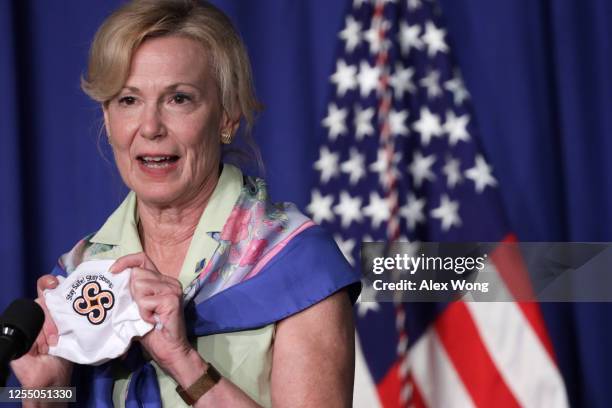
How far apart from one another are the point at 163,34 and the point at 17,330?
64 cm

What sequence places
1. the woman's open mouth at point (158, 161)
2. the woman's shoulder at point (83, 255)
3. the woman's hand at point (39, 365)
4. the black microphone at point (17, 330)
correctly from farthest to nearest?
the woman's shoulder at point (83, 255) < the woman's open mouth at point (158, 161) < the woman's hand at point (39, 365) < the black microphone at point (17, 330)

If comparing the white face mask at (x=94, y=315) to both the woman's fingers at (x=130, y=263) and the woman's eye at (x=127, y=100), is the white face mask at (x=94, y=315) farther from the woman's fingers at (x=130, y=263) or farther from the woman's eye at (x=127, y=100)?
the woman's eye at (x=127, y=100)

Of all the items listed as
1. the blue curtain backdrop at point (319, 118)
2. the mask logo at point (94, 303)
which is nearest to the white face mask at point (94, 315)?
the mask logo at point (94, 303)

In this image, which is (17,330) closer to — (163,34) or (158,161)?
(158,161)

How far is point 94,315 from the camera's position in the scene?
4.78ft

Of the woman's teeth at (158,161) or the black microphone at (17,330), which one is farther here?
the woman's teeth at (158,161)

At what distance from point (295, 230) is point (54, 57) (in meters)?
1.28

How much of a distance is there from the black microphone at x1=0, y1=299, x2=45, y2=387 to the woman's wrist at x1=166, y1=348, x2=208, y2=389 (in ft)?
0.88

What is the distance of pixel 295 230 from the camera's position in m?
1.67

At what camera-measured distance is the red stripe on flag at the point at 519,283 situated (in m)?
2.47

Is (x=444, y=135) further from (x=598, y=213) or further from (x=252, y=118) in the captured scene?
(x=252, y=118)

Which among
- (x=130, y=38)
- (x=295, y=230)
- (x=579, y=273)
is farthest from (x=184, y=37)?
(x=579, y=273)

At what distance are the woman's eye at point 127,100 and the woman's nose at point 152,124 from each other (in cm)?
4

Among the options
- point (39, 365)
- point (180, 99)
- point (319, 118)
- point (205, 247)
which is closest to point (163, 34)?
point (180, 99)
